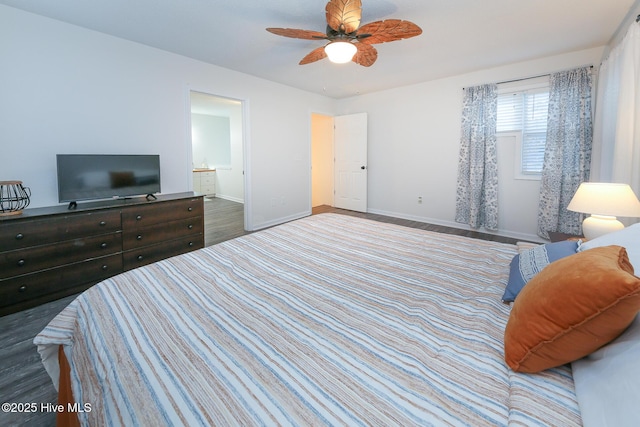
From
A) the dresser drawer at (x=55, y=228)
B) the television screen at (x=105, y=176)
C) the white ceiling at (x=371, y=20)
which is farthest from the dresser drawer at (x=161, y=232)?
the white ceiling at (x=371, y=20)

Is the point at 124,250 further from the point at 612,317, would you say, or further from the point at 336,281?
the point at 612,317

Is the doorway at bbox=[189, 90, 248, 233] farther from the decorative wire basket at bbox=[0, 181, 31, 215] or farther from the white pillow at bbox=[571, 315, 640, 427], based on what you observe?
the white pillow at bbox=[571, 315, 640, 427]

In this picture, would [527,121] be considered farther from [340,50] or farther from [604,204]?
[340,50]

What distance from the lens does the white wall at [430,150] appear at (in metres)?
4.04

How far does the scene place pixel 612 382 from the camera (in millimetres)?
624

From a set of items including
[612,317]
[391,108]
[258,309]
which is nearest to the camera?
[612,317]

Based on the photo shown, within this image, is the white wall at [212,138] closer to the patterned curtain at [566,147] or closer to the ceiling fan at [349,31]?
the ceiling fan at [349,31]

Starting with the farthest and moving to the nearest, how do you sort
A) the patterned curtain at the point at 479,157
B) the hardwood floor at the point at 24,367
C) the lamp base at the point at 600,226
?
the patterned curtain at the point at 479,157 < the lamp base at the point at 600,226 < the hardwood floor at the point at 24,367

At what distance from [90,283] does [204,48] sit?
2.89 m

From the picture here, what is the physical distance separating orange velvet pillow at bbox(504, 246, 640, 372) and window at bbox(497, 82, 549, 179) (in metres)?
3.83

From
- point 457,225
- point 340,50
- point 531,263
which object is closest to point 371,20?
point 340,50

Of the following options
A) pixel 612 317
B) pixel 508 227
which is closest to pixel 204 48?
pixel 612 317

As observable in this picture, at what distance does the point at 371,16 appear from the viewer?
8.51 ft

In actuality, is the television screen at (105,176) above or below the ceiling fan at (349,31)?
below
